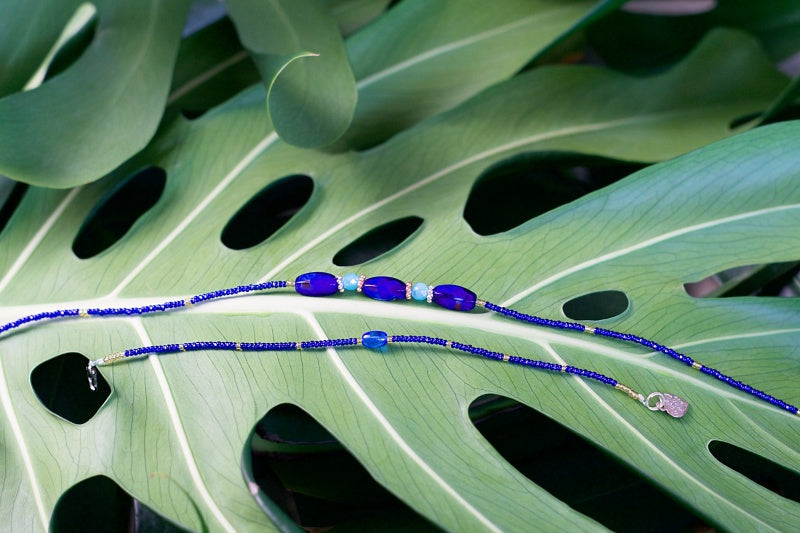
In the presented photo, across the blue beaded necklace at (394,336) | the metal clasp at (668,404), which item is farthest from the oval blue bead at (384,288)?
the metal clasp at (668,404)

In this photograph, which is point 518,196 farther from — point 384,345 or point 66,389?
point 66,389

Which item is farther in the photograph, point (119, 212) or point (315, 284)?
point (119, 212)

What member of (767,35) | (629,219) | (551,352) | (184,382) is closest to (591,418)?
(551,352)

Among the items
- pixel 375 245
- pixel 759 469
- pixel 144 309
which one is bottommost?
pixel 759 469

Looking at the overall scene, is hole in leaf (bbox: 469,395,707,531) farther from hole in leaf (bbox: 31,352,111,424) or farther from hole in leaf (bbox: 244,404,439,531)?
hole in leaf (bbox: 31,352,111,424)

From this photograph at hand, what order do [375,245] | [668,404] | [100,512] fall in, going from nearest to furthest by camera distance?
[668,404]
[100,512]
[375,245]

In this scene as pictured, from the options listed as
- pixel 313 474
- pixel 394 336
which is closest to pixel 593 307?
pixel 394 336

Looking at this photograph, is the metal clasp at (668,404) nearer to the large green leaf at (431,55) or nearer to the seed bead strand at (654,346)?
the seed bead strand at (654,346)
